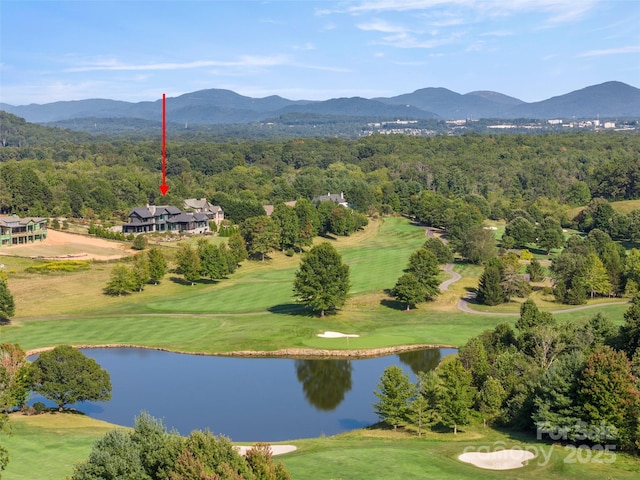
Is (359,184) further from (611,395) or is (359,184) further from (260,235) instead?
(611,395)

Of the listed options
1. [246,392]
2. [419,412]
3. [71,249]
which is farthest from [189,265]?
[419,412]

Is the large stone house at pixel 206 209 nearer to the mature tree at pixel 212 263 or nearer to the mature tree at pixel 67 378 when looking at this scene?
the mature tree at pixel 212 263

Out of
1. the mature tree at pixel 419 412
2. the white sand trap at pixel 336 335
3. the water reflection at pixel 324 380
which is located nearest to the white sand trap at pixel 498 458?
the mature tree at pixel 419 412

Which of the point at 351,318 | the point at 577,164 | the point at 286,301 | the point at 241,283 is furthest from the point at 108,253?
the point at 577,164

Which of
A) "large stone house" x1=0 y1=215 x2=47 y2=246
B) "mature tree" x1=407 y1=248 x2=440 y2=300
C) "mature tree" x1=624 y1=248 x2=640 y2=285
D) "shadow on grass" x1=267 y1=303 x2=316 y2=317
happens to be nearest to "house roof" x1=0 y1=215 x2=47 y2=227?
"large stone house" x1=0 y1=215 x2=47 y2=246

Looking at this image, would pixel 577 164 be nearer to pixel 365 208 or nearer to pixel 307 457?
pixel 365 208

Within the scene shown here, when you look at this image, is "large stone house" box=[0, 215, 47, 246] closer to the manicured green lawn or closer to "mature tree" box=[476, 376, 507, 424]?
the manicured green lawn
